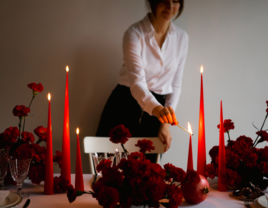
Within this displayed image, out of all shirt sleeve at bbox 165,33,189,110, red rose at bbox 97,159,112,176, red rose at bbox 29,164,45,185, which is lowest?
red rose at bbox 29,164,45,185

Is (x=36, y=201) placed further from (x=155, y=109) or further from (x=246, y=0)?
(x=246, y=0)

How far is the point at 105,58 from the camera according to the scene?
6.17 ft

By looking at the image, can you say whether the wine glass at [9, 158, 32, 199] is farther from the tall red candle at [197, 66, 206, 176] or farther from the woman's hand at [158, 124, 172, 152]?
the woman's hand at [158, 124, 172, 152]

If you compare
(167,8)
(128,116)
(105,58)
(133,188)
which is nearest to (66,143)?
(133,188)

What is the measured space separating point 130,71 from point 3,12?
1.00m

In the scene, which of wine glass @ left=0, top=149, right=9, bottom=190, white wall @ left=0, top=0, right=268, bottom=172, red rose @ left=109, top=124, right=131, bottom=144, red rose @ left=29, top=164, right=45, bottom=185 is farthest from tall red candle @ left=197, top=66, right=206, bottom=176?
white wall @ left=0, top=0, right=268, bottom=172

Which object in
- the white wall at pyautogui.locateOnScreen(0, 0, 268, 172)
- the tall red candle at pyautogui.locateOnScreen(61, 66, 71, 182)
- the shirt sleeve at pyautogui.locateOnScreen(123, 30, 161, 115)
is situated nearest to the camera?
the tall red candle at pyautogui.locateOnScreen(61, 66, 71, 182)

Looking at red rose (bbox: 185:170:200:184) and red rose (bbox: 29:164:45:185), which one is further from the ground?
red rose (bbox: 185:170:200:184)

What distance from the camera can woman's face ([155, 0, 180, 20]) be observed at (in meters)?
1.48

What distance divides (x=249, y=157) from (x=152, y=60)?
953 mm

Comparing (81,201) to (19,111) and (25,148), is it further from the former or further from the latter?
(19,111)

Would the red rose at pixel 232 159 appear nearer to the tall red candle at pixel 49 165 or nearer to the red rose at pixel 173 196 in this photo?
the red rose at pixel 173 196

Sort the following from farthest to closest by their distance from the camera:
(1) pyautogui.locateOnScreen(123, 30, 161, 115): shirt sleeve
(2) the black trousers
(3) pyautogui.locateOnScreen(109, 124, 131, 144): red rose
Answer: (2) the black trousers, (1) pyautogui.locateOnScreen(123, 30, 161, 115): shirt sleeve, (3) pyautogui.locateOnScreen(109, 124, 131, 144): red rose

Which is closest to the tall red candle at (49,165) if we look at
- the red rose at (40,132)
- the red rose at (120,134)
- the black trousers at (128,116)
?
the red rose at (40,132)
